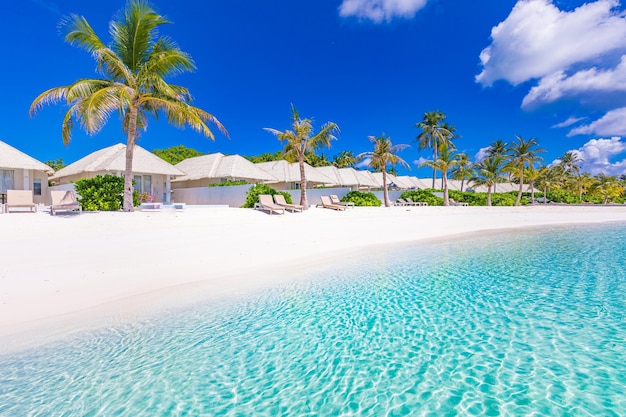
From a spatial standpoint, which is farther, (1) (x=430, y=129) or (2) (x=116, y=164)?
(1) (x=430, y=129)

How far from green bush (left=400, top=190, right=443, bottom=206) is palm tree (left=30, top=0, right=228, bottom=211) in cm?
2066

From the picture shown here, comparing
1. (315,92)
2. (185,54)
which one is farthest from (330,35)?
(185,54)

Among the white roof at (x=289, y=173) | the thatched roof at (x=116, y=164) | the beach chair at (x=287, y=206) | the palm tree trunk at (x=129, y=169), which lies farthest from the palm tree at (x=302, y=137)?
the white roof at (x=289, y=173)

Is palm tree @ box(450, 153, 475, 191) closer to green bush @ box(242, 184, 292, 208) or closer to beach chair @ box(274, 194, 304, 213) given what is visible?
beach chair @ box(274, 194, 304, 213)

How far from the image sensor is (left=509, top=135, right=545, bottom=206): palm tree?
32438 millimetres

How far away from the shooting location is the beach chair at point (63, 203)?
36.5 ft

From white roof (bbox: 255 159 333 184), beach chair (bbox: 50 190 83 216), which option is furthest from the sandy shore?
white roof (bbox: 255 159 333 184)

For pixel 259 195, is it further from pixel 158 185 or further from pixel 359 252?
pixel 158 185

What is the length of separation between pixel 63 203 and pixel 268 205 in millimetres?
8151

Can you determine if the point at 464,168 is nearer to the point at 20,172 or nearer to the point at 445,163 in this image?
the point at 445,163

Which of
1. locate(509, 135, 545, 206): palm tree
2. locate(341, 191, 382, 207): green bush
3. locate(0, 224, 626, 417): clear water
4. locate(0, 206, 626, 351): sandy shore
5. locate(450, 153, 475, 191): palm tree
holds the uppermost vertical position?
locate(509, 135, 545, 206): palm tree

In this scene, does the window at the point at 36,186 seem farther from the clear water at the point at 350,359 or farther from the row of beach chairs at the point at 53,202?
the clear water at the point at 350,359

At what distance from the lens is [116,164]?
66.8ft

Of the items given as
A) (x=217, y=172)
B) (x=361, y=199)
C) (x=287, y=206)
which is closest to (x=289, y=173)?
(x=217, y=172)
